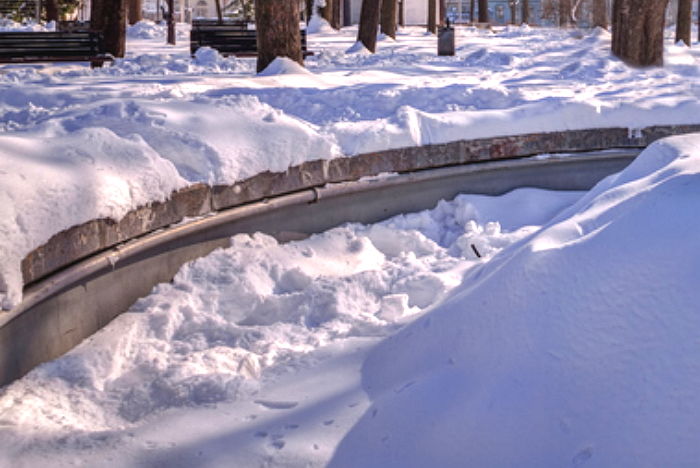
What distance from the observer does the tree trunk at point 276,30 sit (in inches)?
400

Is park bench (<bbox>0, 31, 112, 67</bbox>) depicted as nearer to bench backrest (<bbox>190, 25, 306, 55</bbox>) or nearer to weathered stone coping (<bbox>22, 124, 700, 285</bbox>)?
bench backrest (<bbox>190, 25, 306, 55</bbox>)

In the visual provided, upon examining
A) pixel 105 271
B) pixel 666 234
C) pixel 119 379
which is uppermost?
pixel 666 234

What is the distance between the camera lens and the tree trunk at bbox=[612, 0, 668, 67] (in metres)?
12.2

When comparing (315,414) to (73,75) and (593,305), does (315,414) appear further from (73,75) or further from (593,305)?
(73,75)

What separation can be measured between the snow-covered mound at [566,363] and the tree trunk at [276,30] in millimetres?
7215

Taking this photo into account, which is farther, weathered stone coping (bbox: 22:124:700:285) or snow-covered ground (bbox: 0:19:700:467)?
weathered stone coping (bbox: 22:124:700:285)

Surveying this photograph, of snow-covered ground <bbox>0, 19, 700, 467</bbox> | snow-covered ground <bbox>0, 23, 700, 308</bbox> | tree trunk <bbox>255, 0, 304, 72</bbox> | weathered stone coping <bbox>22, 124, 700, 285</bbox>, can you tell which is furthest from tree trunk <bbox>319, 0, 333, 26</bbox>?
snow-covered ground <bbox>0, 19, 700, 467</bbox>

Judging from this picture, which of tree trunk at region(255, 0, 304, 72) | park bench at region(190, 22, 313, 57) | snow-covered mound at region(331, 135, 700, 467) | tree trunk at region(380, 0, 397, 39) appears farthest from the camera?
tree trunk at region(380, 0, 397, 39)

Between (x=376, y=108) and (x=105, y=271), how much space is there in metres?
3.68

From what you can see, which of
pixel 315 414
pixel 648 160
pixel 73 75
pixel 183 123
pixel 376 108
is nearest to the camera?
pixel 315 414

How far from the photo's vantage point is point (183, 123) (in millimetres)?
5461

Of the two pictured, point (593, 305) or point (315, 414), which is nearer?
point (593, 305)

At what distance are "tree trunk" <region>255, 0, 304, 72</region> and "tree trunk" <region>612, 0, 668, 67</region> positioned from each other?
481 cm

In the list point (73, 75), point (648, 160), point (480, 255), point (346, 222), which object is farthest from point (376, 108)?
point (73, 75)
